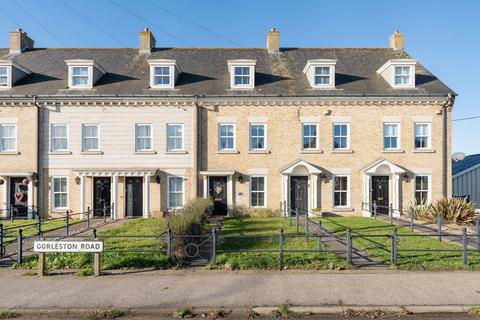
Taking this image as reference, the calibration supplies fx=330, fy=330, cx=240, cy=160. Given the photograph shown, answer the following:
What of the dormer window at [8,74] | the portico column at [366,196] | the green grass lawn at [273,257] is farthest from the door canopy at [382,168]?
the dormer window at [8,74]

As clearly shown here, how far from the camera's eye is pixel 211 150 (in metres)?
19.9

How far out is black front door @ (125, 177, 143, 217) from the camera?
19.7 m

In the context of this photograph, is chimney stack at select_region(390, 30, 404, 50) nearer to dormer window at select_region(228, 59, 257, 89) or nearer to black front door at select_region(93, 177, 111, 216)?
dormer window at select_region(228, 59, 257, 89)

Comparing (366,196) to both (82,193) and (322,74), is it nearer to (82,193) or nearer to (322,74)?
(322,74)

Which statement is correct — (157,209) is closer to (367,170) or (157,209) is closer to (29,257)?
(29,257)

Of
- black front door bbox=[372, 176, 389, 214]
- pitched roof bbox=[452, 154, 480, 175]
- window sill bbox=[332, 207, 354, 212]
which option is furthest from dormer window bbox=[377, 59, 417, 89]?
pitched roof bbox=[452, 154, 480, 175]

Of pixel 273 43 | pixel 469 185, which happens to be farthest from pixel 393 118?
pixel 469 185

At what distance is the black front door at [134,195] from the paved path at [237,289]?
11.0 m

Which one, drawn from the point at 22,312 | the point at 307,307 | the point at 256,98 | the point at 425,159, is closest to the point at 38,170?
the point at 256,98

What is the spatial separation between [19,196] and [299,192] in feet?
54.2

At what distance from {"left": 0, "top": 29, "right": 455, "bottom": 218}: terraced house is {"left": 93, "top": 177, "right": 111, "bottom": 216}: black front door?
0.06 metres

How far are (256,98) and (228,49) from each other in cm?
661

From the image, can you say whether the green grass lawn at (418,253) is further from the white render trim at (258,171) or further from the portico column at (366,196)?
the white render trim at (258,171)

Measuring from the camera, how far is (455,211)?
1639 cm
